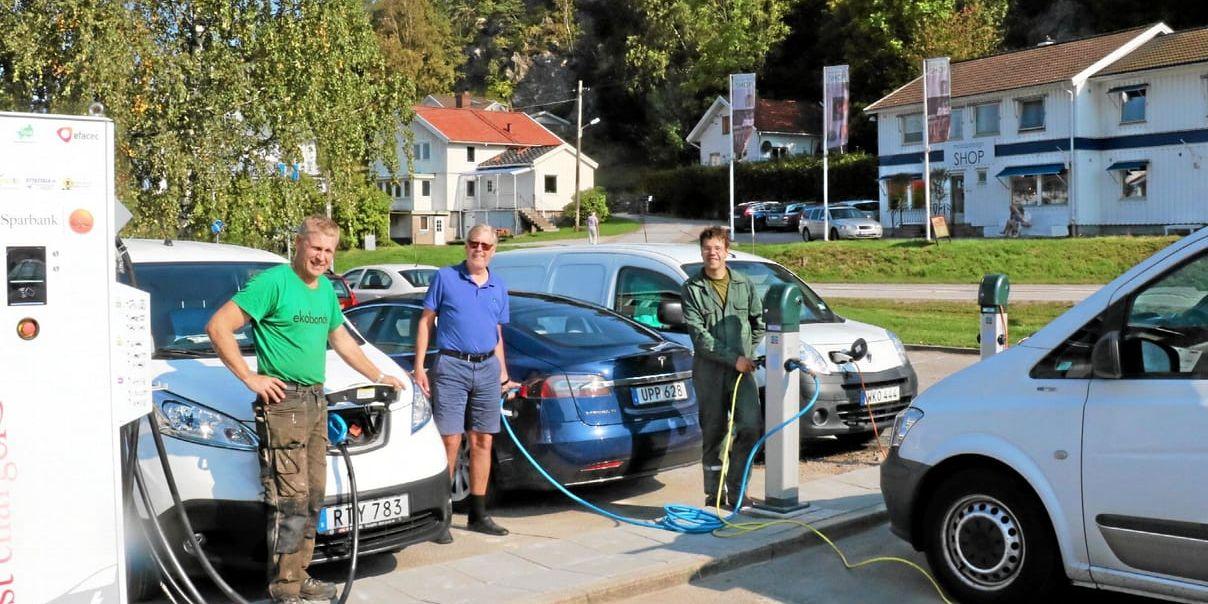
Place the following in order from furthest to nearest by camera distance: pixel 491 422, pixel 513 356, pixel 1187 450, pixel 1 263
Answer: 1. pixel 513 356
2. pixel 491 422
3. pixel 1187 450
4. pixel 1 263

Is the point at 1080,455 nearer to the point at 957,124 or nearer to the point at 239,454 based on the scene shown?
the point at 239,454

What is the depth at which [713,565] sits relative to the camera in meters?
6.45

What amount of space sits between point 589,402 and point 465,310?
1.10m

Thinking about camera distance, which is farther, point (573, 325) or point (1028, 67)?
point (1028, 67)

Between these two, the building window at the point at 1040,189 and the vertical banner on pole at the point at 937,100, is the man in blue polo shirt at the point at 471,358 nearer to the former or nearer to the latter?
the vertical banner on pole at the point at 937,100

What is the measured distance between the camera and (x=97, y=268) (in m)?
4.41

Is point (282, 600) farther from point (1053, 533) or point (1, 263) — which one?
point (1053, 533)

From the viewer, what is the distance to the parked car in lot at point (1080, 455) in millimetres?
4941

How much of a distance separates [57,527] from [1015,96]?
4861cm

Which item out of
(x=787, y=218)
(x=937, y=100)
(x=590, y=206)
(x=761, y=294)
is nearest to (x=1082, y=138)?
(x=937, y=100)

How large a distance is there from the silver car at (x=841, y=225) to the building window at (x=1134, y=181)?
9.61m

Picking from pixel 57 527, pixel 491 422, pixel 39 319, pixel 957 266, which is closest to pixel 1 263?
pixel 39 319

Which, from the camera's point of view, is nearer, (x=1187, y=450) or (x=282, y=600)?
(x=1187, y=450)

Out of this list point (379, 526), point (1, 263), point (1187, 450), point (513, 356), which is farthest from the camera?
point (513, 356)
